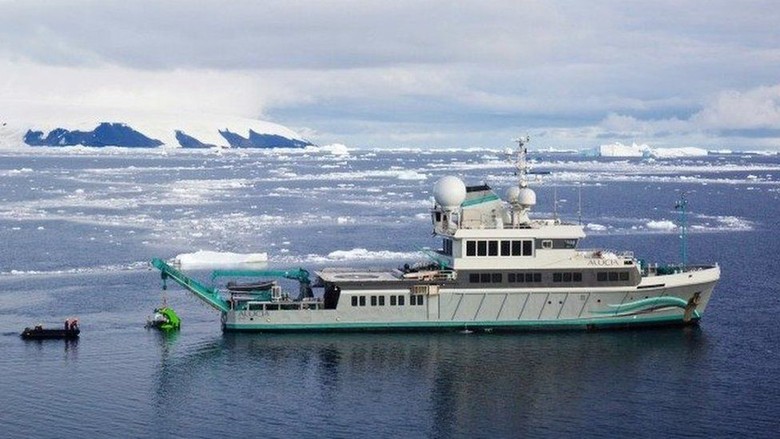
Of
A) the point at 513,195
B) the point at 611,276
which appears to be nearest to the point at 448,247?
the point at 513,195

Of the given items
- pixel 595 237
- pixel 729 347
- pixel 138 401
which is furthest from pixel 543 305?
pixel 595 237

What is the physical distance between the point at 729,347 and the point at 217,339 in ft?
69.5

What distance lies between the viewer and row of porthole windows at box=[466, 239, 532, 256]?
154ft

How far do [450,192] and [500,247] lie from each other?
3.30 m

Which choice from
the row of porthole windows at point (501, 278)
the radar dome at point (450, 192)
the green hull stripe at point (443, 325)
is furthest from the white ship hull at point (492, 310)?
the radar dome at point (450, 192)

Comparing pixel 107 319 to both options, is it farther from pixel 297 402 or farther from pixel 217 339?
pixel 297 402

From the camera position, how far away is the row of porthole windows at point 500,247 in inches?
1849

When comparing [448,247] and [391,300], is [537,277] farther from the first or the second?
[391,300]

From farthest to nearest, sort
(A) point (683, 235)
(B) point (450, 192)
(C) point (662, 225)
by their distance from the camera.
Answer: (C) point (662, 225), (A) point (683, 235), (B) point (450, 192)

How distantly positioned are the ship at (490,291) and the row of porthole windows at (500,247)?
4 centimetres

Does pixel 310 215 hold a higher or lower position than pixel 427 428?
higher

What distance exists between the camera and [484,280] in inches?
1844

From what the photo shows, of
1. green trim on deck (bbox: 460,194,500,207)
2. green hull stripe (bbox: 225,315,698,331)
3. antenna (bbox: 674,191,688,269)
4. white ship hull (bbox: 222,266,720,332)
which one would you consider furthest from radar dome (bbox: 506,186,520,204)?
antenna (bbox: 674,191,688,269)

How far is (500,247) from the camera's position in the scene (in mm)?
47062
